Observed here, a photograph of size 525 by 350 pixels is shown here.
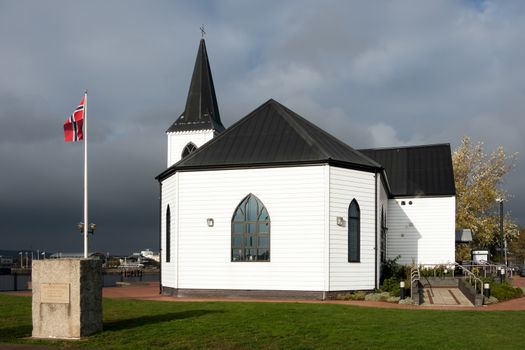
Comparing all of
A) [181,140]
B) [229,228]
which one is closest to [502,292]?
[229,228]

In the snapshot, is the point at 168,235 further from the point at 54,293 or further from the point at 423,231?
the point at 423,231

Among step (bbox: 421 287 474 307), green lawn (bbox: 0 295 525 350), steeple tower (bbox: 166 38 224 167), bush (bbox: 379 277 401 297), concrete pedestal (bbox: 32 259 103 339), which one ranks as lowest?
step (bbox: 421 287 474 307)

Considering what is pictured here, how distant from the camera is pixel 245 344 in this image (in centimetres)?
1215

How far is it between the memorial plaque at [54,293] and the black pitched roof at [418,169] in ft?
81.4

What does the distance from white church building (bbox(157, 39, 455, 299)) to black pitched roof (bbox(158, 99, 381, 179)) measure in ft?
0.15

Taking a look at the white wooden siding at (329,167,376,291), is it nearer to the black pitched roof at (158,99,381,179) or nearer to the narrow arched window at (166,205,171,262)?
the black pitched roof at (158,99,381,179)

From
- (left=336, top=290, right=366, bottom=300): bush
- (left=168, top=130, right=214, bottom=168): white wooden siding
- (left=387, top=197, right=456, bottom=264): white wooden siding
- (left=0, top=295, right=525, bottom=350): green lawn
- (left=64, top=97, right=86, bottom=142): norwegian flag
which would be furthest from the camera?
(left=168, top=130, right=214, bottom=168): white wooden siding

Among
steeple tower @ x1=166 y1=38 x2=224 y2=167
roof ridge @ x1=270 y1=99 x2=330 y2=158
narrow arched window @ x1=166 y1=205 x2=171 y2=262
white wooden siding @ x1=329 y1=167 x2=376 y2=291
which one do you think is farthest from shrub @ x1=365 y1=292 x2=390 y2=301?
steeple tower @ x1=166 y1=38 x2=224 y2=167

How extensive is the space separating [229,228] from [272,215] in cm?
196

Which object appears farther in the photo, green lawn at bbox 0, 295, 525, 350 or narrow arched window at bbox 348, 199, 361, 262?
narrow arched window at bbox 348, 199, 361, 262

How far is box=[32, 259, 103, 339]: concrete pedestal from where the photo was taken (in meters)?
13.2

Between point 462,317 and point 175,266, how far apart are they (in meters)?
13.0

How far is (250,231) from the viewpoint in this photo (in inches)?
964

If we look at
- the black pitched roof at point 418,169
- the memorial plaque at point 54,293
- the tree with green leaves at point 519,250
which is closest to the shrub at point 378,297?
the black pitched roof at point 418,169
